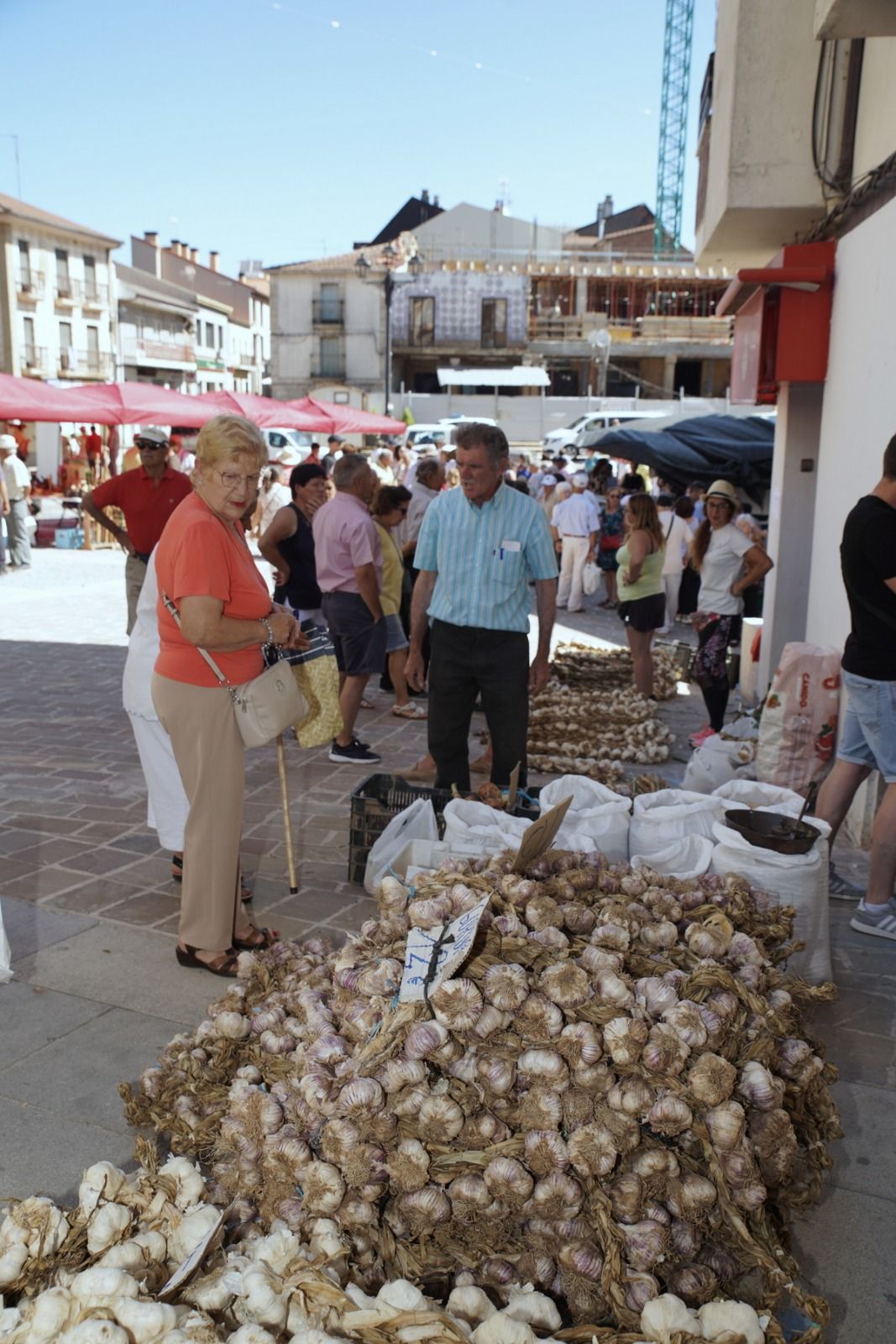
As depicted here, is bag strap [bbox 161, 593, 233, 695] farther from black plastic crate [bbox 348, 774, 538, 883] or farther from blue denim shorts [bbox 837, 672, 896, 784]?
blue denim shorts [bbox 837, 672, 896, 784]

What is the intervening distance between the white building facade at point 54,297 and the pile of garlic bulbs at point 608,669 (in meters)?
40.5

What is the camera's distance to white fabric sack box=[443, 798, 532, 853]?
3.91 metres

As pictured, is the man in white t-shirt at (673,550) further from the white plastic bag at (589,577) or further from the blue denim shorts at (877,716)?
the blue denim shorts at (877,716)

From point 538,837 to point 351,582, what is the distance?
3.82 metres

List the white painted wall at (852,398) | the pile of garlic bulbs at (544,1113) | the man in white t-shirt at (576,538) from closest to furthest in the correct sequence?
1. the pile of garlic bulbs at (544,1113)
2. the white painted wall at (852,398)
3. the man in white t-shirt at (576,538)

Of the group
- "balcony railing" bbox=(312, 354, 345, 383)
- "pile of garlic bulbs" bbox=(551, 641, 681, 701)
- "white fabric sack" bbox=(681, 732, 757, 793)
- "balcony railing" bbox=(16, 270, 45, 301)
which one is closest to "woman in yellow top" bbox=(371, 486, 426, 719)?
"white fabric sack" bbox=(681, 732, 757, 793)

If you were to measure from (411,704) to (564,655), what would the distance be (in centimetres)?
262

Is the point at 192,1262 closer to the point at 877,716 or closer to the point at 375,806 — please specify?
the point at 375,806

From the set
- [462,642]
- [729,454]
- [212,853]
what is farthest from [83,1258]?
[729,454]

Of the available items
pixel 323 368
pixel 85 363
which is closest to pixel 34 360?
pixel 85 363

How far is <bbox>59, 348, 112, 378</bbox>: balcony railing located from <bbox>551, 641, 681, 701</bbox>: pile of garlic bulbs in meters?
43.6

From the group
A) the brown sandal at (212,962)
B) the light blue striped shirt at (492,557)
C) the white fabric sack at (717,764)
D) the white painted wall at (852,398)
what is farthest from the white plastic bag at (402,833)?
the white painted wall at (852,398)

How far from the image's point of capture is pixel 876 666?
14.4 feet

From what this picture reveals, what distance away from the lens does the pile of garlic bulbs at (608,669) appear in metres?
9.69
